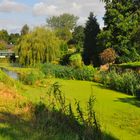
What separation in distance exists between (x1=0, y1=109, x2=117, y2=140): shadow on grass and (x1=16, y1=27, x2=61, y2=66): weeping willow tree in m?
39.8

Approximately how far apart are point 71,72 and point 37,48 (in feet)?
45.0

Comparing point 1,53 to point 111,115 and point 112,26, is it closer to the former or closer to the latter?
point 112,26

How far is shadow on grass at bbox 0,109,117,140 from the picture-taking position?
7.68m

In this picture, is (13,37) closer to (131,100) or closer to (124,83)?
(124,83)

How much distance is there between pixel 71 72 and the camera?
124ft

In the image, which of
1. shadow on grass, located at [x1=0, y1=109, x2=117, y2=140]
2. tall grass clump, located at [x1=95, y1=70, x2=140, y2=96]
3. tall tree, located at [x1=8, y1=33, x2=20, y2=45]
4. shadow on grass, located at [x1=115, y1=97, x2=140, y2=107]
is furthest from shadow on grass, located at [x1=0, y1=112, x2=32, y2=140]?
tall tree, located at [x1=8, y1=33, x2=20, y2=45]

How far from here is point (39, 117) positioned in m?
11.2

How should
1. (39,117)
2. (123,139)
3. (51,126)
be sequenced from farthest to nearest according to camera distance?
1. (123,139)
2. (39,117)
3. (51,126)

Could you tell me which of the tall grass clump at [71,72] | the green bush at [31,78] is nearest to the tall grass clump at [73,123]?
the green bush at [31,78]

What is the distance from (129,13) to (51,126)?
121 ft

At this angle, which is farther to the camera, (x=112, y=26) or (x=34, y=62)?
(x=34, y=62)

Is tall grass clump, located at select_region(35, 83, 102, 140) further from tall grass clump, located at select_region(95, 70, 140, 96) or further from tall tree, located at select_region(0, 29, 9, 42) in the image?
tall tree, located at select_region(0, 29, 9, 42)

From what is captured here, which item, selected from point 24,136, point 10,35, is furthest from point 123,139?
point 10,35

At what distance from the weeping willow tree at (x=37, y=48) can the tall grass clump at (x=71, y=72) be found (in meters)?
8.64
